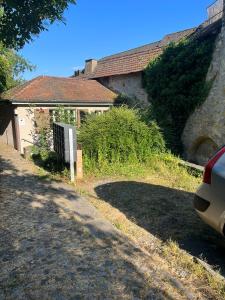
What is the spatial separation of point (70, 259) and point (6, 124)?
581 inches

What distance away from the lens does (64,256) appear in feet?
15.6

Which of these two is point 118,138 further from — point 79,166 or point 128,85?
point 128,85

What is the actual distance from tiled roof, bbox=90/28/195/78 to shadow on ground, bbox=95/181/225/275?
10.7 meters

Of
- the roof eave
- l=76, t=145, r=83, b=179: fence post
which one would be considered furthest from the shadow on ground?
the roof eave

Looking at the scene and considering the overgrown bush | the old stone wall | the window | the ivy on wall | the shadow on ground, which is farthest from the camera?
the window

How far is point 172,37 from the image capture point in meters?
20.9

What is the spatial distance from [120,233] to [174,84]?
10.3m

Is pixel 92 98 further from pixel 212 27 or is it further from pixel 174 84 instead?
pixel 212 27

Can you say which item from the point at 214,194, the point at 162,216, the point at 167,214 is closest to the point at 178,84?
the point at 167,214

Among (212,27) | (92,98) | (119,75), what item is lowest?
(92,98)

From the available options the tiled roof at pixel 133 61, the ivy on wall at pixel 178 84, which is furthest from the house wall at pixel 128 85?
the ivy on wall at pixel 178 84

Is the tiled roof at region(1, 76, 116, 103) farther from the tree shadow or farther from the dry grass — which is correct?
the tree shadow

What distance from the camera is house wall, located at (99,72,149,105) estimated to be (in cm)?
1802

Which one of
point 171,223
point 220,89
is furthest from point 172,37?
point 171,223
